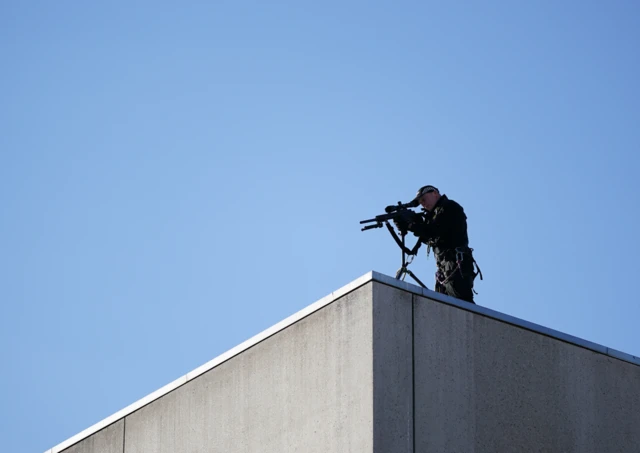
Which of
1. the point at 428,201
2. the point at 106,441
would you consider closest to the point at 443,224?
the point at 428,201

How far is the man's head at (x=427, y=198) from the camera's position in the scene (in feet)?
46.1

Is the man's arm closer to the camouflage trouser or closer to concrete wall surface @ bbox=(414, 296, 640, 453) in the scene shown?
the camouflage trouser

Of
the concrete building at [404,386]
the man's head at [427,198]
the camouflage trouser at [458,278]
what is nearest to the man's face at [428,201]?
the man's head at [427,198]

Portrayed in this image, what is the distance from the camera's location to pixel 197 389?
Answer: 42.8 ft

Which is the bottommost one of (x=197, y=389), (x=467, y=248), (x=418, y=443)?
(x=418, y=443)

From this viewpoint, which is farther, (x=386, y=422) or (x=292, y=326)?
(x=292, y=326)

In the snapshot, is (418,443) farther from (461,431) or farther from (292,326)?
(292,326)

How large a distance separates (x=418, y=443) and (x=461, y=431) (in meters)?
0.55

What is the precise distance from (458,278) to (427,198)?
0.99 m

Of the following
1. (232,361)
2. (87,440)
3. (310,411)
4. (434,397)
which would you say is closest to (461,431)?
(434,397)

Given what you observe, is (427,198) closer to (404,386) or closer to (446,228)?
(446,228)

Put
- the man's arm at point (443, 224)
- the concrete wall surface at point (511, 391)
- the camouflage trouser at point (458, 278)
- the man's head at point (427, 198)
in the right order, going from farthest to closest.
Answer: the man's head at point (427, 198)
the man's arm at point (443, 224)
the camouflage trouser at point (458, 278)
the concrete wall surface at point (511, 391)

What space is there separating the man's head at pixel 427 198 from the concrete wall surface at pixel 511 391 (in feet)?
7.87

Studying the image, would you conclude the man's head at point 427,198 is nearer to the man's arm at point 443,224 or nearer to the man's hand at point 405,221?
the man's arm at point 443,224
